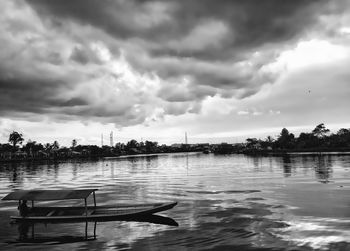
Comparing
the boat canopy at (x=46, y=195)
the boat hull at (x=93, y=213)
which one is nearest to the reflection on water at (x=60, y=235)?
the boat hull at (x=93, y=213)

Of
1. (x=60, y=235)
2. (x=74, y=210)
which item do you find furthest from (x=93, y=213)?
(x=60, y=235)

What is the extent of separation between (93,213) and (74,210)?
241cm

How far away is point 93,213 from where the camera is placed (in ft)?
95.0

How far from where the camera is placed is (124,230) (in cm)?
2617

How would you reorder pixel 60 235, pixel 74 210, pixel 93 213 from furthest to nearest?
pixel 74 210 < pixel 93 213 < pixel 60 235

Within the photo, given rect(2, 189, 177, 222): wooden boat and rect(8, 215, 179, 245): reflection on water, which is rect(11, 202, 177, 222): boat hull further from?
rect(8, 215, 179, 245): reflection on water

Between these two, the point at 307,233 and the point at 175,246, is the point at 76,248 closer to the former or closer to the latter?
the point at 175,246

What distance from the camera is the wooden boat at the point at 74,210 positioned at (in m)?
27.9

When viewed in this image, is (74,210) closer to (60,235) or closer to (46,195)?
(46,195)


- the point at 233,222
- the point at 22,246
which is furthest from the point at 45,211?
the point at 233,222

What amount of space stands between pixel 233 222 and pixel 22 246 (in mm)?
16321

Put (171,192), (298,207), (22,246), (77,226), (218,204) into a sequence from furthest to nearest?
(171,192) → (218,204) → (298,207) → (77,226) → (22,246)

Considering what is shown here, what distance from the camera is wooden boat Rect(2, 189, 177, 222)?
2791 centimetres

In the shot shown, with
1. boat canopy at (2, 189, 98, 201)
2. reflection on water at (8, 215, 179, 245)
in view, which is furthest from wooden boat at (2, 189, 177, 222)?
reflection on water at (8, 215, 179, 245)
